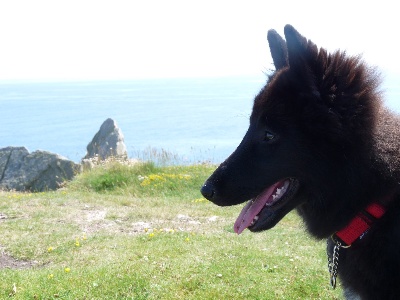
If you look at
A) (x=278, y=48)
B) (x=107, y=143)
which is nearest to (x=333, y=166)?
(x=278, y=48)

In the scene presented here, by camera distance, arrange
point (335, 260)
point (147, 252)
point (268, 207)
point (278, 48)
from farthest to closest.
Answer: point (147, 252) < point (278, 48) < point (268, 207) < point (335, 260)

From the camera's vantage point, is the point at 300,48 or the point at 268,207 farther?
the point at 268,207

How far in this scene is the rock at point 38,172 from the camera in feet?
55.1

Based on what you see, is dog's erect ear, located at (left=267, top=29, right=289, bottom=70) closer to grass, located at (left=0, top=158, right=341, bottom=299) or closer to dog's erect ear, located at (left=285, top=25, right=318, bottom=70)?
dog's erect ear, located at (left=285, top=25, right=318, bottom=70)

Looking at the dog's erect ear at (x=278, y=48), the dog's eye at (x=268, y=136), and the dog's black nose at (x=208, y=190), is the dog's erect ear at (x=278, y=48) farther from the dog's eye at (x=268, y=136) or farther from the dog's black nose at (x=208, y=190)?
the dog's black nose at (x=208, y=190)

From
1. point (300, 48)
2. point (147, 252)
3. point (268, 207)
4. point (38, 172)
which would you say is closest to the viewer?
point (300, 48)

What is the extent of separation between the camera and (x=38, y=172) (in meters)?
17.2

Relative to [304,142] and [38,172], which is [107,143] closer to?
[38,172]

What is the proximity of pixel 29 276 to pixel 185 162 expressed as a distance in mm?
10989

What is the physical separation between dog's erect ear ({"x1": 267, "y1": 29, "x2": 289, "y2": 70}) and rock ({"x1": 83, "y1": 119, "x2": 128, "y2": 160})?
48.5ft

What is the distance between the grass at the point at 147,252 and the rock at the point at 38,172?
462 cm

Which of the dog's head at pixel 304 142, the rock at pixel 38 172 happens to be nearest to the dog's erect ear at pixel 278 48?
the dog's head at pixel 304 142

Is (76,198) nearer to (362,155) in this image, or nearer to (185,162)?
(185,162)

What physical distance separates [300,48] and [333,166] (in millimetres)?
770
